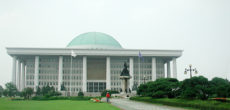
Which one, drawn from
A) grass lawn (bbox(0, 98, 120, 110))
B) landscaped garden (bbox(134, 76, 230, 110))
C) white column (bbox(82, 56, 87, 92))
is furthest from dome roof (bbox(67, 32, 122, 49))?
grass lawn (bbox(0, 98, 120, 110))

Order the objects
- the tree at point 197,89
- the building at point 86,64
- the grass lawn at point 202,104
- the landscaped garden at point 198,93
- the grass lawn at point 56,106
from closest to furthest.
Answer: the grass lawn at point 202,104, the landscaped garden at point 198,93, the grass lawn at point 56,106, the tree at point 197,89, the building at point 86,64

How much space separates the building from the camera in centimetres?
8875

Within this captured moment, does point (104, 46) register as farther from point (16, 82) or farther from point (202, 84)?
point (202, 84)

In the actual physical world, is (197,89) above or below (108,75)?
below

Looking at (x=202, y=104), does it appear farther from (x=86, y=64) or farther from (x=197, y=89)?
(x=86, y=64)

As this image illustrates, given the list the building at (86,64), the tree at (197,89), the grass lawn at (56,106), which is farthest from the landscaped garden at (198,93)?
the building at (86,64)

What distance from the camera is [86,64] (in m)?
93.6

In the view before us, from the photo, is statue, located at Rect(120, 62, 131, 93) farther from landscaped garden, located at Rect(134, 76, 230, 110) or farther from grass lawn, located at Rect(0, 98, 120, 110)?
grass lawn, located at Rect(0, 98, 120, 110)

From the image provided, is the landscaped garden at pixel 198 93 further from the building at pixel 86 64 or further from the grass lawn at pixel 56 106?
the building at pixel 86 64

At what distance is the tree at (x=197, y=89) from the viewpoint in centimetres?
2346

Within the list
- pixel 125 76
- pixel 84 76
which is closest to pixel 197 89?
pixel 125 76

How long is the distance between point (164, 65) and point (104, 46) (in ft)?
78.6

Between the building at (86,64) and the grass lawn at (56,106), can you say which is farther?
the building at (86,64)

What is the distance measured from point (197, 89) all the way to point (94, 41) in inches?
2967
